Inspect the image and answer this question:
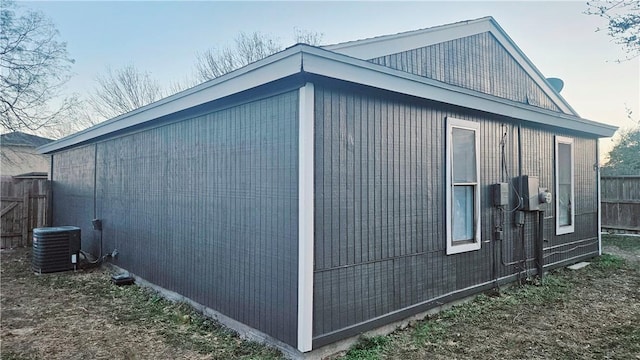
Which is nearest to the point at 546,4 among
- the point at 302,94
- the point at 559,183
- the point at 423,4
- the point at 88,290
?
the point at 423,4

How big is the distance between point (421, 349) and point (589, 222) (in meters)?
5.40

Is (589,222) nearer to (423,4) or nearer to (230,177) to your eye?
(423,4)

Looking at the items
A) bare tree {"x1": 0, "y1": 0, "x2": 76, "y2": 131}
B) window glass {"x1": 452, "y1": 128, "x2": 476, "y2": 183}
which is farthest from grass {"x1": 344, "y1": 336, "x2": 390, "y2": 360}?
bare tree {"x1": 0, "y1": 0, "x2": 76, "y2": 131}

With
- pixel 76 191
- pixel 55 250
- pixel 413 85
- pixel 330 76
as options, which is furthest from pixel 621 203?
pixel 76 191

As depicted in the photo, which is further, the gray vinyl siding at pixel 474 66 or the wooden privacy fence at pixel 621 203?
the wooden privacy fence at pixel 621 203

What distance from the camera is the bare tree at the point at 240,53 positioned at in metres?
15.8

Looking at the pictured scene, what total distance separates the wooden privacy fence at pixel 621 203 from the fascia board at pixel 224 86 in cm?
1029

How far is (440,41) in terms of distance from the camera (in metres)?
4.59

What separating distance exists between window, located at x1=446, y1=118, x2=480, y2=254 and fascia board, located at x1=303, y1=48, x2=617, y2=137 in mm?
313

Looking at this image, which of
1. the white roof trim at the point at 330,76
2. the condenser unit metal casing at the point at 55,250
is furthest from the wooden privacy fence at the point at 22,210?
the white roof trim at the point at 330,76

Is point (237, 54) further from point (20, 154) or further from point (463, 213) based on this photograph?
point (463, 213)

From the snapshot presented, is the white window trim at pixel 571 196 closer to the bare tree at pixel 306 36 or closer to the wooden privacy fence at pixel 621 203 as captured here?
the wooden privacy fence at pixel 621 203

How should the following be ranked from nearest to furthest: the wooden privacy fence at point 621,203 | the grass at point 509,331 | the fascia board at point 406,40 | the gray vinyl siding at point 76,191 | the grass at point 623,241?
the grass at point 509,331 → the fascia board at point 406,40 → the gray vinyl siding at point 76,191 → the grass at point 623,241 → the wooden privacy fence at point 621,203

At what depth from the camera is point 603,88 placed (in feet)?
28.3
